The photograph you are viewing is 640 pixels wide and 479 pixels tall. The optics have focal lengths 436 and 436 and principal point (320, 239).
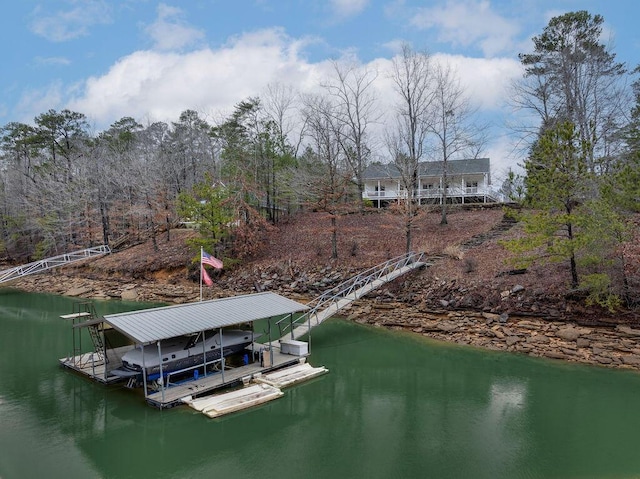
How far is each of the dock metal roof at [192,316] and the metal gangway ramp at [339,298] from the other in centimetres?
109

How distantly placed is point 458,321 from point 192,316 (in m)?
12.1

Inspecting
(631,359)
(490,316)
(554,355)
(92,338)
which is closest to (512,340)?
(554,355)

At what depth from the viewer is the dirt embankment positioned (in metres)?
17.4

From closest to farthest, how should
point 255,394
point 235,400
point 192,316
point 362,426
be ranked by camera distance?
point 362,426 < point 235,400 < point 255,394 < point 192,316

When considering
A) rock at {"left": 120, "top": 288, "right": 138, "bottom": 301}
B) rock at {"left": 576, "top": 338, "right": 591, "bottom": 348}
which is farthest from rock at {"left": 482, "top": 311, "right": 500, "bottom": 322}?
rock at {"left": 120, "top": 288, "right": 138, "bottom": 301}

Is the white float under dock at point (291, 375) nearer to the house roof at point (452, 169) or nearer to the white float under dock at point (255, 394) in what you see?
the white float under dock at point (255, 394)

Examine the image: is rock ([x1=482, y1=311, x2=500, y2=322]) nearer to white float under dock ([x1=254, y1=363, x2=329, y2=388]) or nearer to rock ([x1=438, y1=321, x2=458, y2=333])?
rock ([x1=438, y1=321, x2=458, y2=333])

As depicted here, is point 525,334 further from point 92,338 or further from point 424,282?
point 92,338

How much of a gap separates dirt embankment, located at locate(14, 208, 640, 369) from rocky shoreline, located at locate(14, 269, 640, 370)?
0.05 metres

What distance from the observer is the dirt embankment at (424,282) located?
1736 centimetres

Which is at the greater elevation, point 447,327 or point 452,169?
point 452,169

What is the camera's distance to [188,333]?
13.0 meters

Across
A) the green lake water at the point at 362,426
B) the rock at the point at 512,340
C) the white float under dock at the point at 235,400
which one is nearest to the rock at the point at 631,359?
the green lake water at the point at 362,426

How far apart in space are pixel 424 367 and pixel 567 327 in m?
6.22
